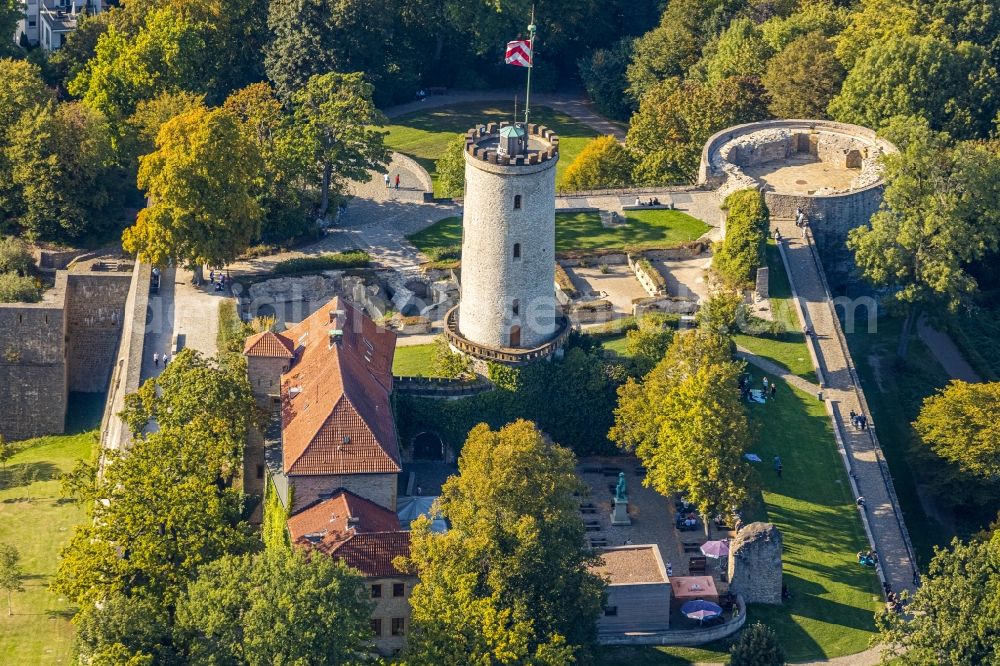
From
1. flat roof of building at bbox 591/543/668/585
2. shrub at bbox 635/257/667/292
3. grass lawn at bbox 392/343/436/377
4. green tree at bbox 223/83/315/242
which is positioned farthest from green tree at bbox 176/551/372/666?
green tree at bbox 223/83/315/242

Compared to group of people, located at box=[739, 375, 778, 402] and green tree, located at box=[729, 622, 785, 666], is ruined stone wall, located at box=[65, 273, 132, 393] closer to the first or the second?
group of people, located at box=[739, 375, 778, 402]

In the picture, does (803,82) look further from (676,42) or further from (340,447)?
(340,447)

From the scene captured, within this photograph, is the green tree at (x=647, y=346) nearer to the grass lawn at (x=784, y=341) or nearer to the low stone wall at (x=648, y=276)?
the grass lawn at (x=784, y=341)

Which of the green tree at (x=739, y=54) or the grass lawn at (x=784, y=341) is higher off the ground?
the green tree at (x=739, y=54)

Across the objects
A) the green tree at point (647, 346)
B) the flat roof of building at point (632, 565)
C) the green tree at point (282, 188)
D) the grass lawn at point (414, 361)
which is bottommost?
the flat roof of building at point (632, 565)

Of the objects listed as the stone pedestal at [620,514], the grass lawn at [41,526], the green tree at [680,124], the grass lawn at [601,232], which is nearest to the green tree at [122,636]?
the grass lawn at [41,526]

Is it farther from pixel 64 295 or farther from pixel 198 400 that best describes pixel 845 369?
pixel 64 295

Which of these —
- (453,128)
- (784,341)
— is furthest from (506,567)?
(453,128)
